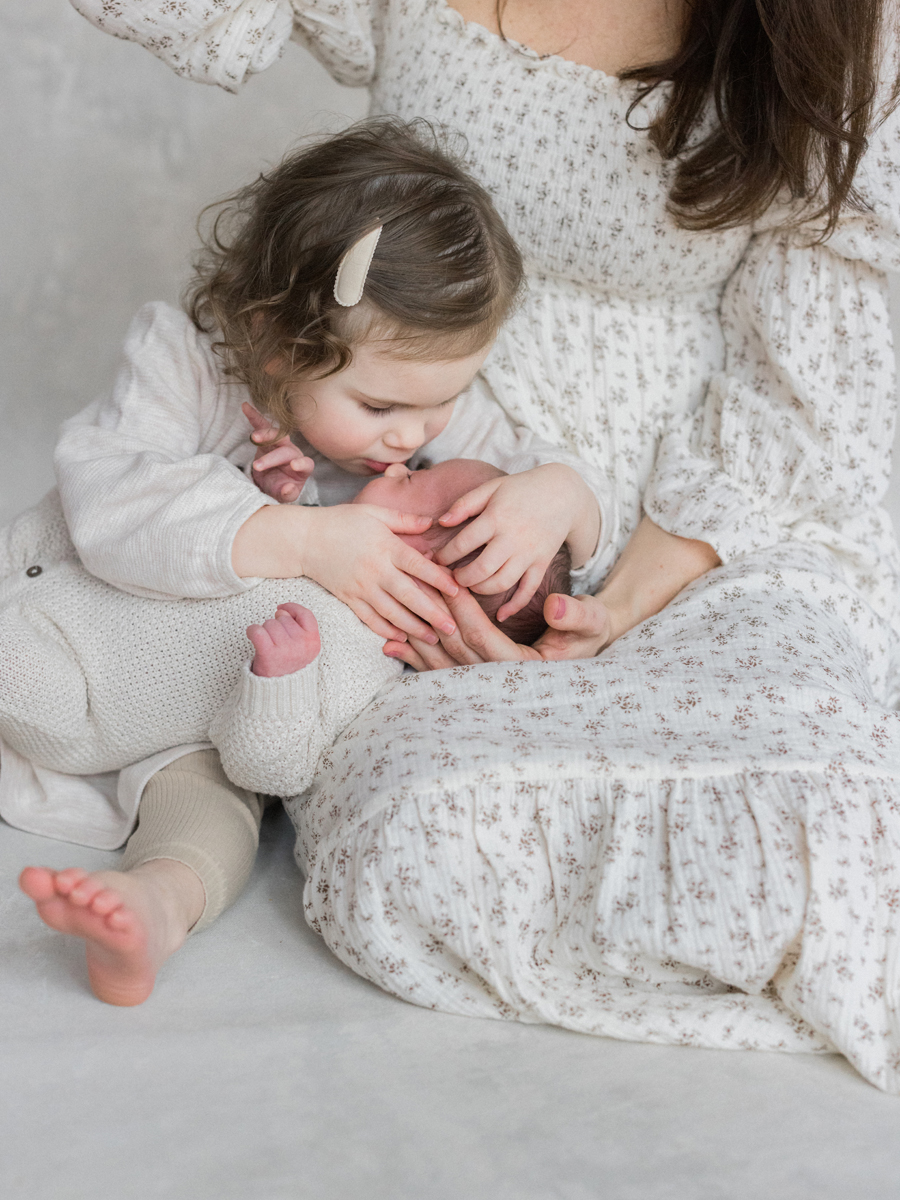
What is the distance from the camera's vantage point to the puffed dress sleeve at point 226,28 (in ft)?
3.82

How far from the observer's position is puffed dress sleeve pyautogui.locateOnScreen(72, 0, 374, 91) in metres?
1.16

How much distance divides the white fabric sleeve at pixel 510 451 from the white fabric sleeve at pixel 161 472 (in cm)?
25

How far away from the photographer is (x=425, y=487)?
3.91 ft

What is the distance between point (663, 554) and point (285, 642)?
48 centimetres

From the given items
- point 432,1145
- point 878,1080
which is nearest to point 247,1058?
point 432,1145

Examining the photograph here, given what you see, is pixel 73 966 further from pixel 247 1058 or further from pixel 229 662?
pixel 229 662

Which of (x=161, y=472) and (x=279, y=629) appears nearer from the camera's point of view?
(x=279, y=629)

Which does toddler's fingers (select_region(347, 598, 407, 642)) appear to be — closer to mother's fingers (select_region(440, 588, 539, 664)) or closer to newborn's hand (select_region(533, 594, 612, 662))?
mother's fingers (select_region(440, 588, 539, 664))

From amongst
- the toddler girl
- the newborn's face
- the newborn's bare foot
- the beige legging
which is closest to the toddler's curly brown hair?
the toddler girl

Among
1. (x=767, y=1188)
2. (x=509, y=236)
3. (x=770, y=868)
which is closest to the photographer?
(x=767, y=1188)

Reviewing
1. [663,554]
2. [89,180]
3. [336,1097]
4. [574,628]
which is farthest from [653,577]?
[89,180]

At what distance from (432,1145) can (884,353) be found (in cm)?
98

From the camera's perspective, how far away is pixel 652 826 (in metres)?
0.86

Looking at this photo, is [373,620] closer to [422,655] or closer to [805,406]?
[422,655]
